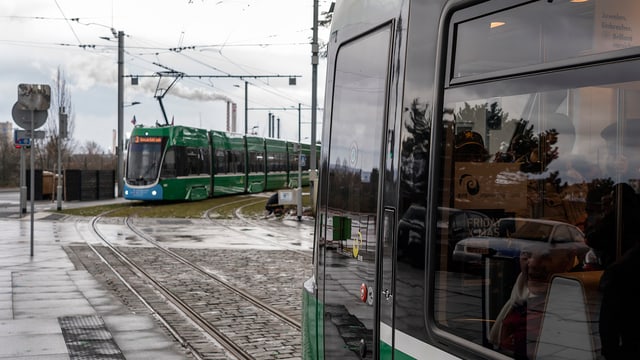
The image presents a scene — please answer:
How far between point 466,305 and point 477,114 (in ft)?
2.37

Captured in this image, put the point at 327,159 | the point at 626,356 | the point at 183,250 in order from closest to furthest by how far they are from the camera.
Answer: the point at 626,356 < the point at 327,159 < the point at 183,250

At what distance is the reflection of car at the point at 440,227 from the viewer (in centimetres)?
301

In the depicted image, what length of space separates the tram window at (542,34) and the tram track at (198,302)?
209 inches

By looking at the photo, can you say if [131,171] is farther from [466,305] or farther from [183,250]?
[466,305]

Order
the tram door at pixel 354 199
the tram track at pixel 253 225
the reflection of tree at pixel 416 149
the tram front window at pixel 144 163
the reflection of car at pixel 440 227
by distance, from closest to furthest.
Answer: the reflection of car at pixel 440 227
the reflection of tree at pixel 416 149
the tram door at pixel 354 199
the tram track at pixel 253 225
the tram front window at pixel 144 163

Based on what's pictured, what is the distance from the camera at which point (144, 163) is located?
33.1m

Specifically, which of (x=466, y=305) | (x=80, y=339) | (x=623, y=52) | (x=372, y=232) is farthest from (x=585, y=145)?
(x=80, y=339)

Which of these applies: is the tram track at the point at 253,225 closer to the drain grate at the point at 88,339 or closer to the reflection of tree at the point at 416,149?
the drain grate at the point at 88,339

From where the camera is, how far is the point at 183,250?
1748 cm

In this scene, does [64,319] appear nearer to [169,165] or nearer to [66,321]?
[66,321]

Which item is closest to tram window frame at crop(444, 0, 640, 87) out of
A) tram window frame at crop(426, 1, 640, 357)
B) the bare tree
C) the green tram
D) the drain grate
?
tram window frame at crop(426, 1, 640, 357)

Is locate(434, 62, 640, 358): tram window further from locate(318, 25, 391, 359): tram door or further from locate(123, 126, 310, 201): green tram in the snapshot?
locate(123, 126, 310, 201): green tram

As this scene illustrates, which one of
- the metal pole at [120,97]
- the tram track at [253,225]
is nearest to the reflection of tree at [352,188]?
the tram track at [253,225]

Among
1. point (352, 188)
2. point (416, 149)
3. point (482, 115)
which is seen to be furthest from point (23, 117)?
point (482, 115)
